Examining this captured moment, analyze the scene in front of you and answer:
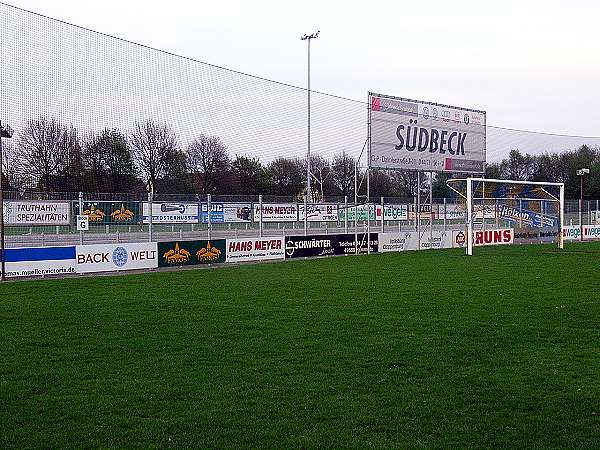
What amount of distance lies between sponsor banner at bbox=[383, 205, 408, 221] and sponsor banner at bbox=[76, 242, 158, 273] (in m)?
15.8

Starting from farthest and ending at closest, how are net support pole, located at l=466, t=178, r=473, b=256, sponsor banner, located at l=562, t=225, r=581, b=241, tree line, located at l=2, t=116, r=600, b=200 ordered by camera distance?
sponsor banner, located at l=562, t=225, r=581, b=241 < net support pole, located at l=466, t=178, r=473, b=256 < tree line, located at l=2, t=116, r=600, b=200

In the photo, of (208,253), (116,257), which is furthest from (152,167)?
(116,257)

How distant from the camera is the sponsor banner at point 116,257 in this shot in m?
22.1

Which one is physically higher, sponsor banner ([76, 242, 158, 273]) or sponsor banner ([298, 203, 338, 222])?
sponsor banner ([298, 203, 338, 222])

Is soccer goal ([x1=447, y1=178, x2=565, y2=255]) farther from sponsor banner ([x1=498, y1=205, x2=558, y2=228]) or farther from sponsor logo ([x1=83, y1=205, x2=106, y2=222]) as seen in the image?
sponsor logo ([x1=83, y1=205, x2=106, y2=222])

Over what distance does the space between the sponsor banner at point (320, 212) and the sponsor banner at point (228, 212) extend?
2.67 metres

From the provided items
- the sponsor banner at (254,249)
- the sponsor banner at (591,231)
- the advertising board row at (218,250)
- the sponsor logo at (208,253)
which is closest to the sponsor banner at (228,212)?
the sponsor banner at (254,249)

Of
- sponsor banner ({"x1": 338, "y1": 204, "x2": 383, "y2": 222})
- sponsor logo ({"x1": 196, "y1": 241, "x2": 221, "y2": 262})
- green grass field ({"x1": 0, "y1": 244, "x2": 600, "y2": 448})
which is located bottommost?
green grass field ({"x1": 0, "y1": 244, "x2": 600, "y2": 448})

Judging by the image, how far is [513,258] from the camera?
2797cm

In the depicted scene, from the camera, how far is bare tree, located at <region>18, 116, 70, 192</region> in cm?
2625

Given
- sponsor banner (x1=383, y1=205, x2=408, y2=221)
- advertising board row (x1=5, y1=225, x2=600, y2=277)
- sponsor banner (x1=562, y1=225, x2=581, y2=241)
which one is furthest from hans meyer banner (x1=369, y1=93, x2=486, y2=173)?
sponsor banner (x1=562, y1=225, x2=581, y2=241)

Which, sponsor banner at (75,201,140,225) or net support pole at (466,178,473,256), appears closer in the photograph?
sponsor banner at (75,201,140,225)

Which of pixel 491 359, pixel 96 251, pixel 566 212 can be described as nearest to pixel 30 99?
pixel 96 251

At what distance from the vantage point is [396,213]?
3769 centimetres
